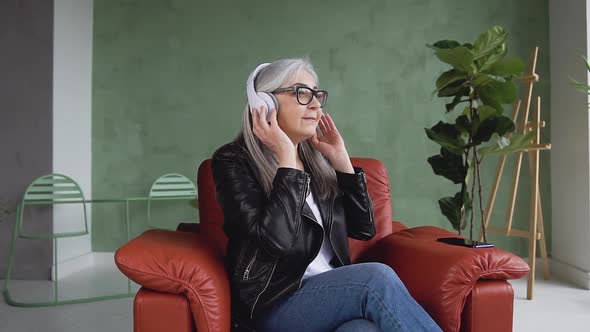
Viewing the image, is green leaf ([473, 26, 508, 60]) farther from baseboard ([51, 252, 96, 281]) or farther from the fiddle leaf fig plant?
baseboard ([51, 252, 96, 281])

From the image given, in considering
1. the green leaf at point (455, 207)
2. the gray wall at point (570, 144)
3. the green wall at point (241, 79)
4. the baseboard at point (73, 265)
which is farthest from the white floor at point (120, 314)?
the green leaf at point (455, 207)

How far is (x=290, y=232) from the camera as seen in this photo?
1.53m

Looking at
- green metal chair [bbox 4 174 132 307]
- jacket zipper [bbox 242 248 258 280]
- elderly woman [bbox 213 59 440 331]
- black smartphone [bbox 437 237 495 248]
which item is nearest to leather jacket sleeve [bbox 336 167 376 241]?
elderly woman [bbox 213 59 440 331]

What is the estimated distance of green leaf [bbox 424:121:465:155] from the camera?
2.00 m

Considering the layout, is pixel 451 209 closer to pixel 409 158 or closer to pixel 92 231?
pixel 409 158

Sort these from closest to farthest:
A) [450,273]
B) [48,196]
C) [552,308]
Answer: [450,273] → [552,308] → [48,196]

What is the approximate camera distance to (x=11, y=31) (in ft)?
12.9

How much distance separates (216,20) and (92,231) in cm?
208

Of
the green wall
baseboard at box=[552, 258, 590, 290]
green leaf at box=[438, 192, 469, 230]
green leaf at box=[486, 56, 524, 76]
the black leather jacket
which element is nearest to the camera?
the black leather jacket

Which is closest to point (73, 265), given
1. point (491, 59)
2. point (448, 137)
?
point (448, 137)

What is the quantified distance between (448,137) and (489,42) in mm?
374

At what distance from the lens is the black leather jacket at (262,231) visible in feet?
5.04

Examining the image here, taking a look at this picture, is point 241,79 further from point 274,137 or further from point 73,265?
point 274,137

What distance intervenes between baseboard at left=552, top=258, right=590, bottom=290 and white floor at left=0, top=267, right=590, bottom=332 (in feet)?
0.35
